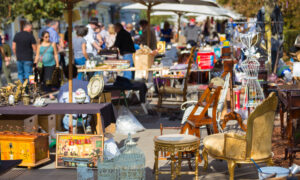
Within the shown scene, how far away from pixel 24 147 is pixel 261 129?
3.28 m

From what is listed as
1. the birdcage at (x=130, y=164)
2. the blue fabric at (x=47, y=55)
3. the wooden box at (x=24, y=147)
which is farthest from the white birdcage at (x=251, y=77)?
the blue fabric at (x=47, y=55)

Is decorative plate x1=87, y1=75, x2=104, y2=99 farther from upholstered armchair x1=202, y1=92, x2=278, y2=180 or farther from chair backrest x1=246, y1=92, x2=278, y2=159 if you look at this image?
chair backrest x1=246, y1=92, x2=278, y2=159

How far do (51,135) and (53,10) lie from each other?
16.8 meters

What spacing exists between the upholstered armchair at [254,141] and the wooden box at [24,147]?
2.63m

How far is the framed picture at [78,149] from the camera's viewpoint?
6617mm

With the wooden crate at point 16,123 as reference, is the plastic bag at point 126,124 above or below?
below

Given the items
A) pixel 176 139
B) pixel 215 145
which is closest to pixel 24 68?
pixel 176 139

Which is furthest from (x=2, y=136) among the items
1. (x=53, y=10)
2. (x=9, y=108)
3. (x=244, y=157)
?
(x=53, y=10)

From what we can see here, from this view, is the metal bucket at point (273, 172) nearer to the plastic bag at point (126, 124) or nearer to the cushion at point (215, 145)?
the cushion at point (215, 145)

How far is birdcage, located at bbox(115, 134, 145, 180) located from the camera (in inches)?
219

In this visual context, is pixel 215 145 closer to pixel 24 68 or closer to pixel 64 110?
pixel 64 110

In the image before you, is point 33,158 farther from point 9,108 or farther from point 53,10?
point 53,10

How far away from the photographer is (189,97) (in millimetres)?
11641

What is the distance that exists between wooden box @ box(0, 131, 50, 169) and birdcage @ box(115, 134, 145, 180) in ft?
5.38
